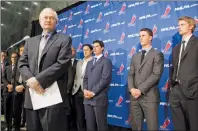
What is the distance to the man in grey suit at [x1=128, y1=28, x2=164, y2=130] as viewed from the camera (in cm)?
311

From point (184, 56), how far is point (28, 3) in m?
5.82

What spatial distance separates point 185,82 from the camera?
2846mm

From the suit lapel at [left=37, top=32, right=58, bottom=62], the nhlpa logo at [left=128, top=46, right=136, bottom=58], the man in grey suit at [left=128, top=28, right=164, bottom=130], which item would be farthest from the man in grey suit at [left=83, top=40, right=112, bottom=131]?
the suit lapel at [left=37, top=32, right=58, bottom=62]

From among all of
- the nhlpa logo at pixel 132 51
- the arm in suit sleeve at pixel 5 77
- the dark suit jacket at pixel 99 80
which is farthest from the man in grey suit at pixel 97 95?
the arm in suit sleeve at pixel 5 77

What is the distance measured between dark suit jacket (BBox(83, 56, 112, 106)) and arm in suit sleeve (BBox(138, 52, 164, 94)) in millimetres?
699

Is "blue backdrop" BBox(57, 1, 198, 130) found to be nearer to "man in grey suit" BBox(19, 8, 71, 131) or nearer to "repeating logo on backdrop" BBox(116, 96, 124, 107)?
"repeating logo on backdrop" BBox(116, 96, 124, 107)

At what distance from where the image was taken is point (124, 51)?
4680 millimetres

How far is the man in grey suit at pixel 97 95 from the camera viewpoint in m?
3.60

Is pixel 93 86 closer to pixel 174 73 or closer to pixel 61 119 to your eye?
pixel 174 73

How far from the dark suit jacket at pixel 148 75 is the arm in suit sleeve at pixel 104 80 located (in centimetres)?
44

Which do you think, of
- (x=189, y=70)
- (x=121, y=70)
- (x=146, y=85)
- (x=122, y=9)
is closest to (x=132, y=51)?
(x=121, y=70)

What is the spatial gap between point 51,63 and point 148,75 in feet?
4.70

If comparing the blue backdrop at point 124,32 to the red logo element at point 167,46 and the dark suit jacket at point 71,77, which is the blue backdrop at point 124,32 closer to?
the red logo element at point 167,46

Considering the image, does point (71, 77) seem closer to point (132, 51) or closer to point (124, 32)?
point (132, 51)
